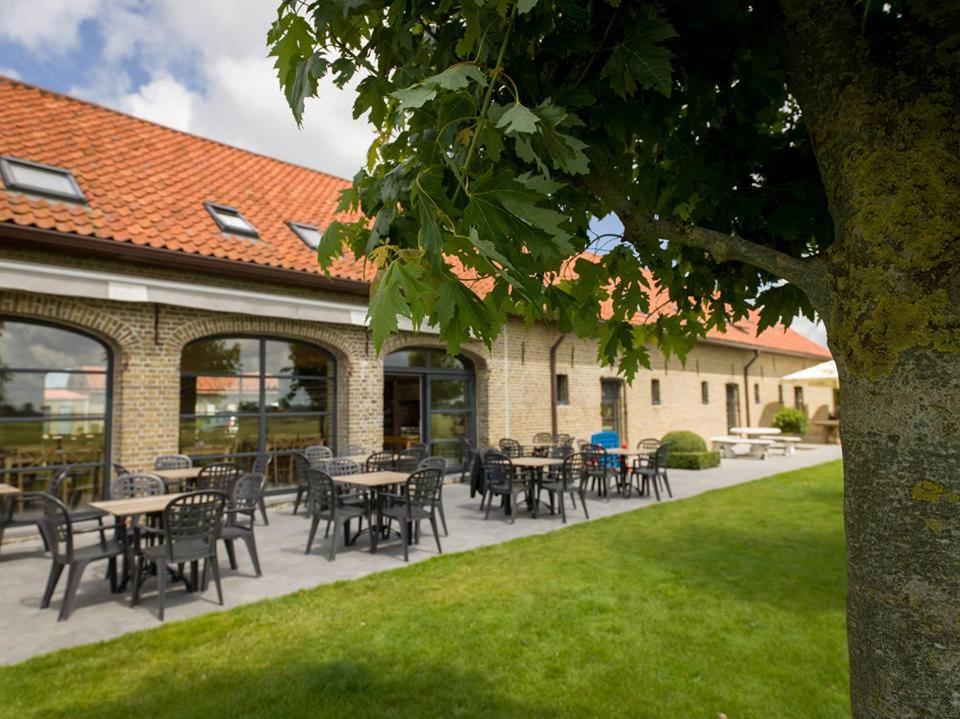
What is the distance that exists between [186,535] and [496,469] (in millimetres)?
4798

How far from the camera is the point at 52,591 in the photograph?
503 cm

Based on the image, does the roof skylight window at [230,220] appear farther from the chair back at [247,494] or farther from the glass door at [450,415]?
the chair back at [247,494]

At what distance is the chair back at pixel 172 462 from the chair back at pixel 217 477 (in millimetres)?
1377

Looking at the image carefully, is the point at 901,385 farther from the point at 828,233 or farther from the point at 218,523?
the point at 218,523

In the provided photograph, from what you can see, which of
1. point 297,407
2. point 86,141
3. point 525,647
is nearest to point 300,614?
point 525,647

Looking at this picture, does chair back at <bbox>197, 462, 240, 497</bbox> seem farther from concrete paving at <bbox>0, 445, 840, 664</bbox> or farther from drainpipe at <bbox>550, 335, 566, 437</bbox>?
drainpipe at <bbox>550, 335, 566, 437</bbox>

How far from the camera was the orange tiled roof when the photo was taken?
27.5 ft

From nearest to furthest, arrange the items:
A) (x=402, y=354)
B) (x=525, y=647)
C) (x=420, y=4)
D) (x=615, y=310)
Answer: (x=420, y=4) → (x=615, y=310) → (x=525, y=647) → (x=402, y=354)

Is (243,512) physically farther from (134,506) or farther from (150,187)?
(150,187)

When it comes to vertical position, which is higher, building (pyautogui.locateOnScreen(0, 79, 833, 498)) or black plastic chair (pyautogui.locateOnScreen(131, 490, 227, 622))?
building (pyautogui.locateOnScreen(0, 79, 833, 498))

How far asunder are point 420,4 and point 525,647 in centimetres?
397

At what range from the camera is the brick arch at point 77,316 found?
24.6 ft

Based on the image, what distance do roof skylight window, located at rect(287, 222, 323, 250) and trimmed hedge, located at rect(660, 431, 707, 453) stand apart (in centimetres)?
1044

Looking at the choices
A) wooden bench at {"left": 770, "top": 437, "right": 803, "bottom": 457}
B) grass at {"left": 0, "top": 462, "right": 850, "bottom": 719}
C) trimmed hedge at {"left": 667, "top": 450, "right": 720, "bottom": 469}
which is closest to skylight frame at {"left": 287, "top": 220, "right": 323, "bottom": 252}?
grass at {"left": 0, "top": 462, "right": 850, "bottom": 719}
